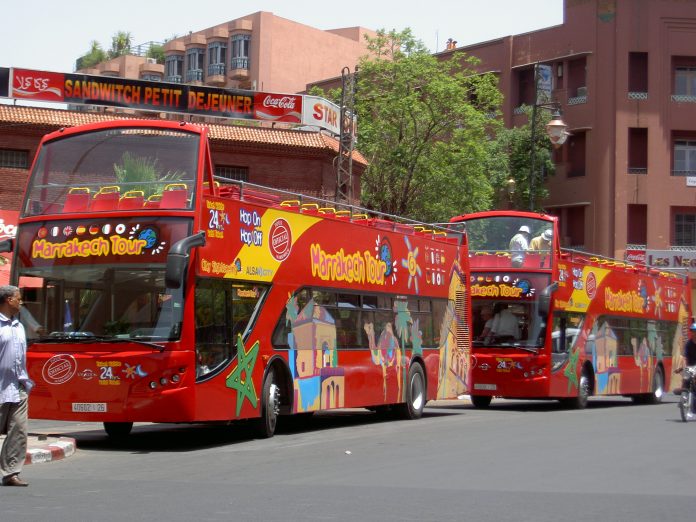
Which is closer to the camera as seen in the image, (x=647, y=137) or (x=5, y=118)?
(x=5, y=118)

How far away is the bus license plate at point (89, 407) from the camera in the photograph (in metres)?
14.5

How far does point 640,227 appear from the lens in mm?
53344

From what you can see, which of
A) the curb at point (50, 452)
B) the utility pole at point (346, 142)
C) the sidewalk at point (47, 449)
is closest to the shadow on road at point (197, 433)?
the sidewalk at point (47, 449)

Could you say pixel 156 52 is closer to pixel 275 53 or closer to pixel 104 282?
pixel 275 53

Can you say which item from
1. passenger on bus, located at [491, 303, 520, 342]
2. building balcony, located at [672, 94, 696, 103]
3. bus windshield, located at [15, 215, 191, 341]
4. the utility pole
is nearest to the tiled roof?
the utility pole

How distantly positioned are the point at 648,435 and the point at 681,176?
37.6 m

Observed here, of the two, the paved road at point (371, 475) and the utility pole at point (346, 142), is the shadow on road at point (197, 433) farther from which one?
the utility pole at point (346, 142)

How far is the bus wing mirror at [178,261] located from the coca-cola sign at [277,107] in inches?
1090

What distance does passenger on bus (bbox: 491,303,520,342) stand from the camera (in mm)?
25594

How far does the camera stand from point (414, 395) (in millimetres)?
22016

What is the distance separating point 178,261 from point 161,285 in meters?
0.90

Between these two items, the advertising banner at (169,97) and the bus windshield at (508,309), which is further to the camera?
the advertising banner at (169,97)

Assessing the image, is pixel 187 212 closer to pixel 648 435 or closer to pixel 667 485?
pixel 667 485

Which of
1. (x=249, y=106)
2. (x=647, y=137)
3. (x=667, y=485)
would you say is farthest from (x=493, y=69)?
(x=667, y=485)
